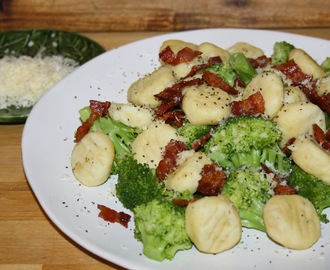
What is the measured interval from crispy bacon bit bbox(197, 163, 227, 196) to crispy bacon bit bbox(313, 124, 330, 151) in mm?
392

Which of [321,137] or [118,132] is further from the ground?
[321,137]

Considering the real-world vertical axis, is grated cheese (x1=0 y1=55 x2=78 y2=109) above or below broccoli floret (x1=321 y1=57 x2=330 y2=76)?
below

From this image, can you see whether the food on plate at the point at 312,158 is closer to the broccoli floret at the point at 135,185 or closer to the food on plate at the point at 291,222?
the food on plate at the point at 291,222

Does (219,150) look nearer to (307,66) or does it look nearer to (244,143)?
(244,143)

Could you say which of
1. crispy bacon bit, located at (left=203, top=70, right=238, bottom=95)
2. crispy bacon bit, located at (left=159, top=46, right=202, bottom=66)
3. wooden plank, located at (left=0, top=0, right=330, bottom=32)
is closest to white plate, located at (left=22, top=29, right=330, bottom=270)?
crispy bacon bit, located at (left=159, top=46, right=202, bottom=66)

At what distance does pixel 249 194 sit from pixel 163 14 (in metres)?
2.03

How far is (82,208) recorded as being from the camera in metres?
2.15

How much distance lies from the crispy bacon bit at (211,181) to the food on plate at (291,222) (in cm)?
19

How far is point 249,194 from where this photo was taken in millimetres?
2090

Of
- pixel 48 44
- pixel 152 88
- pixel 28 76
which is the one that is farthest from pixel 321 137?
pixel 48 44

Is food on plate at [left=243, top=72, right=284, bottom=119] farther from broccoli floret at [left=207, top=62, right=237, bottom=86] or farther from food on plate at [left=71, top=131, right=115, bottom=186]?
food on plate at [left=71, top=131, right=115, bottom=186]

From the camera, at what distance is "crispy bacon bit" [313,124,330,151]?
220 centimetres

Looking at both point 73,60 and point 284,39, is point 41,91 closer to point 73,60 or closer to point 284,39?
point 73,60

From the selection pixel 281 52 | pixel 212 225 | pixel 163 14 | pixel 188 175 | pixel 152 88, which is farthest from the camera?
pixel 163 14
